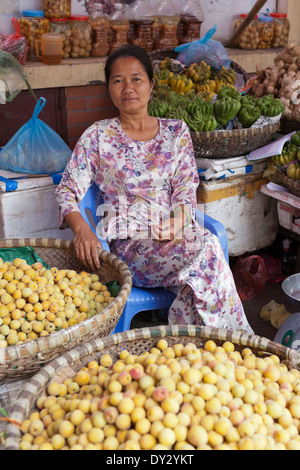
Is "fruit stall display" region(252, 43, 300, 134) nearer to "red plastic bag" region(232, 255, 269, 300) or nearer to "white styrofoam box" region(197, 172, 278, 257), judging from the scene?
"white styrofoam box" region(197, 172, 278, 257)

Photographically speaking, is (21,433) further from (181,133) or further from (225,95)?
(225,95)

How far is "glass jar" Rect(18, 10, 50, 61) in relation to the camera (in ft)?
11.8

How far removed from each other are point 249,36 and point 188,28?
2.21ft

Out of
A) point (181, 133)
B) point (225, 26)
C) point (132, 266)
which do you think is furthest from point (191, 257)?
point (225, 26)

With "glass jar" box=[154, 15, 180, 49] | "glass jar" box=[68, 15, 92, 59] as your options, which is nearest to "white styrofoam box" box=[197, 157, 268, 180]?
"glass jar" box=[68, 15, 92, 59]

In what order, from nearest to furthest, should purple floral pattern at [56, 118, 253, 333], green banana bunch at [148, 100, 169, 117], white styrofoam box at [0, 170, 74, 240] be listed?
purple floral pattern at [56, 118, 253, 333]
white styrofoam box at [0, 170, 74, 240]
green banana bunch at [148, 100, 169, 117]

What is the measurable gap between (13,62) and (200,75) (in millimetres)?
1464

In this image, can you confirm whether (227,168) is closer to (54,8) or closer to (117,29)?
(117,29)

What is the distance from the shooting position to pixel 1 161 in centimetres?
266

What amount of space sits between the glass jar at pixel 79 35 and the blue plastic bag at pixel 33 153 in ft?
4.70

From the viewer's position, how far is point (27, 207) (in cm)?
252

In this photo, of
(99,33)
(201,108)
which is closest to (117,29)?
(99,33)

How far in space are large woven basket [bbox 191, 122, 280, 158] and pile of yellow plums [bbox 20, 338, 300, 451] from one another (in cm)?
166

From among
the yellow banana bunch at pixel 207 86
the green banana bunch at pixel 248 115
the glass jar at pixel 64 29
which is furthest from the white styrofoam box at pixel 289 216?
the glass jar at pixel 64 29
